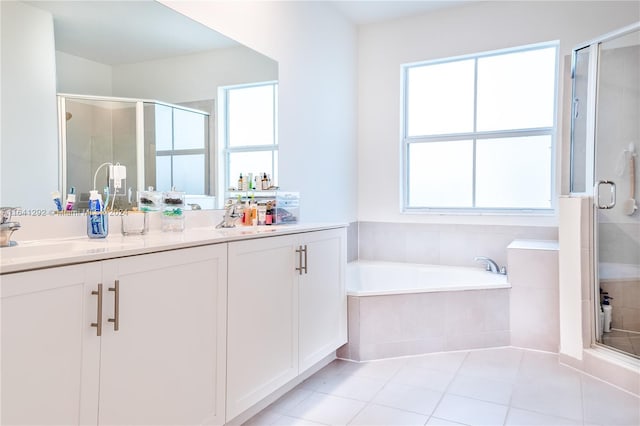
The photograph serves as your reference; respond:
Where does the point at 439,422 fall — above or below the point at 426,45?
below

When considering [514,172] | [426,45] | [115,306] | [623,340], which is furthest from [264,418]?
[426,45]

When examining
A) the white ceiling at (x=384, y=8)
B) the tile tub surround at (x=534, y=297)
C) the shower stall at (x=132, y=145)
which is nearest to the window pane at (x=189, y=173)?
the shower stall at (x=132, y=145)

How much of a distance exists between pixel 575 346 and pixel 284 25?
9.18ft

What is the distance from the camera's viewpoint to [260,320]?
1.97 meters

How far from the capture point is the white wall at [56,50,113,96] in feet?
5.32

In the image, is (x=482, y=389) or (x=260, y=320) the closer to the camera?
(x=260, y=320)

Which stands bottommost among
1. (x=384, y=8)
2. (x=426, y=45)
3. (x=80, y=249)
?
(x=80, y=249)

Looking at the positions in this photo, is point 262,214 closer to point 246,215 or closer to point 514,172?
point 246,215

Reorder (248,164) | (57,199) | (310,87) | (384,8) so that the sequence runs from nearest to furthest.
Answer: (57,199), (248,164), (310,87), (384,8)

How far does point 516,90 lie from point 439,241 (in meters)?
1.39

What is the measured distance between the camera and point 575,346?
2.71 metres

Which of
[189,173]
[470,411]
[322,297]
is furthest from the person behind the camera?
[322,297]

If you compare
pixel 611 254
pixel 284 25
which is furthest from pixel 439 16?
pixel 611 254

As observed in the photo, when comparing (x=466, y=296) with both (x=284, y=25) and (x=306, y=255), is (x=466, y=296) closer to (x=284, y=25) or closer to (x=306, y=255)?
(x=306, y=255)
